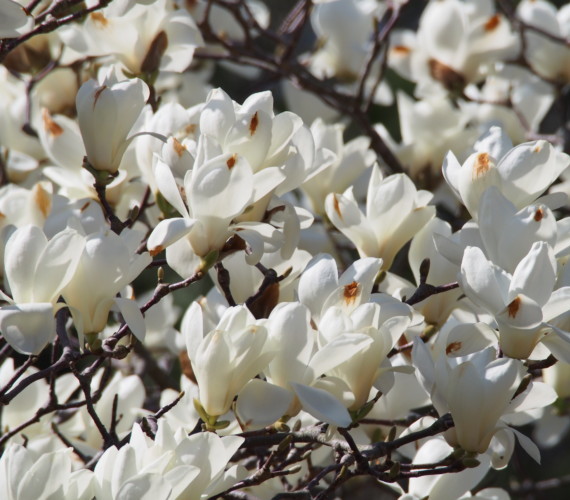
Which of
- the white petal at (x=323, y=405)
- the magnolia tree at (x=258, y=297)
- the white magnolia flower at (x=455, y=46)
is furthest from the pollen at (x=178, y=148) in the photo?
the white magnolia flower at (x=455, y=46)

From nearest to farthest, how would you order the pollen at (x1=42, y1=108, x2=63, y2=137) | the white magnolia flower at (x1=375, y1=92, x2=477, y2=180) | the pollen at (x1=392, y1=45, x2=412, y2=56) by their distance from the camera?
the pollen at (x1=42, y1=108, x2=63, y2=137) < the white magnolia flower at (x1=375, y1=92, x2=477, y2=180) < the pollen at (x1=392, y1=45, x2=412, y2=56)

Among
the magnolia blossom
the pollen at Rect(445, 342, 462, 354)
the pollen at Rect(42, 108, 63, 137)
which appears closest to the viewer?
the pollen at Rect(445, 342, 462, 354)

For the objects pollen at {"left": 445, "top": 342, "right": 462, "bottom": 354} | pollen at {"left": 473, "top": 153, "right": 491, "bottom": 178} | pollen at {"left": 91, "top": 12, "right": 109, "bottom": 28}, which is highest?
pollen at {"left": 91, "top": 12, "right": 109, "bottom": 28}

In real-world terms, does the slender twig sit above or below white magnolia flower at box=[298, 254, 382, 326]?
below

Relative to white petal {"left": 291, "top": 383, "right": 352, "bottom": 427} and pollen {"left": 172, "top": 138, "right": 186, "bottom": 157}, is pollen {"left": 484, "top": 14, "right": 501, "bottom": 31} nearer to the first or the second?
pollen {"left": 172, "top": 138, "right": 186, "bottom": 157}

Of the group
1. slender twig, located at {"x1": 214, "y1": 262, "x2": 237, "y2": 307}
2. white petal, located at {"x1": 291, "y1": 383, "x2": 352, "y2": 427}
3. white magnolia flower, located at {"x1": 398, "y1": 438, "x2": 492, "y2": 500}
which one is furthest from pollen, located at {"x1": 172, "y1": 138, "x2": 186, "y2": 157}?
white magnolia flower, located at {"x1": 398, "y1": 438, "x2": 492, "y2": 500}

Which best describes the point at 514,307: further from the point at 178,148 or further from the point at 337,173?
the point at 337,173

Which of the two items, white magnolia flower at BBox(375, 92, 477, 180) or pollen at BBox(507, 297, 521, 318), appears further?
white magnolia flower at BBox(375, 92, 477, 180)

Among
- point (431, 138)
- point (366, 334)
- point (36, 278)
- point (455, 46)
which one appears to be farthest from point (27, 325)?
Result: point (455, 46)

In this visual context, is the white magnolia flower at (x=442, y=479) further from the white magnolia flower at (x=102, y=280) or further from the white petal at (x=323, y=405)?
the white magnolia flower at (x=102, y=280)
